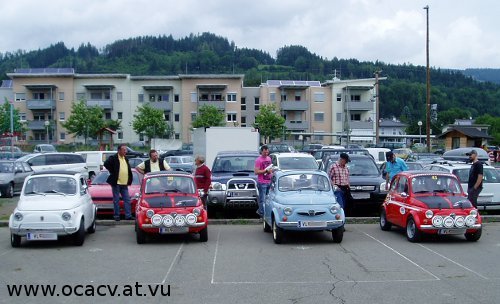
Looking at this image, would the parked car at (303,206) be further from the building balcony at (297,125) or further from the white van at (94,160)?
Answer: the building balcony at (297,125)

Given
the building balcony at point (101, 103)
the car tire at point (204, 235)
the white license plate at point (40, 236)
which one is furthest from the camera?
the building balcony at point (101, 103)

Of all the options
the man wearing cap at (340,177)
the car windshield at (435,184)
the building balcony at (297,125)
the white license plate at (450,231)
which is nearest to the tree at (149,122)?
the building balcony at (297,125)

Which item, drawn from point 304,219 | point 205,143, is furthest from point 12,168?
point 304,219

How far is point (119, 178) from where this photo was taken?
16000 mm

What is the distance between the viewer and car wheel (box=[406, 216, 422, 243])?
13.3m

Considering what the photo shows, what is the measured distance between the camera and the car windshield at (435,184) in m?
14.0

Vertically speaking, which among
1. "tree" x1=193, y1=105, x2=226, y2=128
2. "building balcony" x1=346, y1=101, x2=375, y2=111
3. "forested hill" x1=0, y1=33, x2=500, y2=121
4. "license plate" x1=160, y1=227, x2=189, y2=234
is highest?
"forested hill" x1=0, y1=33, x2=500, y2=121

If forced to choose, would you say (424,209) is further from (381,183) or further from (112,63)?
(112,63)

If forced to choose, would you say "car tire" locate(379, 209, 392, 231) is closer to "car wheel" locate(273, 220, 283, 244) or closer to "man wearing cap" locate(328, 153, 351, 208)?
"man wearing cap" locate(328, 153, 351, 208)

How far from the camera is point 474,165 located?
16.0 m

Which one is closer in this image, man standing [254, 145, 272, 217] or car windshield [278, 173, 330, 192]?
car windshield [278, 173, 330, 192]

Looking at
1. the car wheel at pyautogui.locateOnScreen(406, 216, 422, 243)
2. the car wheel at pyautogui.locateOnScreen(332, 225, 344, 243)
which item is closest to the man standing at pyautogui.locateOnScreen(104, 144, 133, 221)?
the car wheel at pyautogui.locateOnScreen(332, 225, 344, 243)

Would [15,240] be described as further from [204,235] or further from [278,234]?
[278,234]

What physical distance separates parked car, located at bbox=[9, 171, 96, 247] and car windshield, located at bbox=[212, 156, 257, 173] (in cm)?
597
